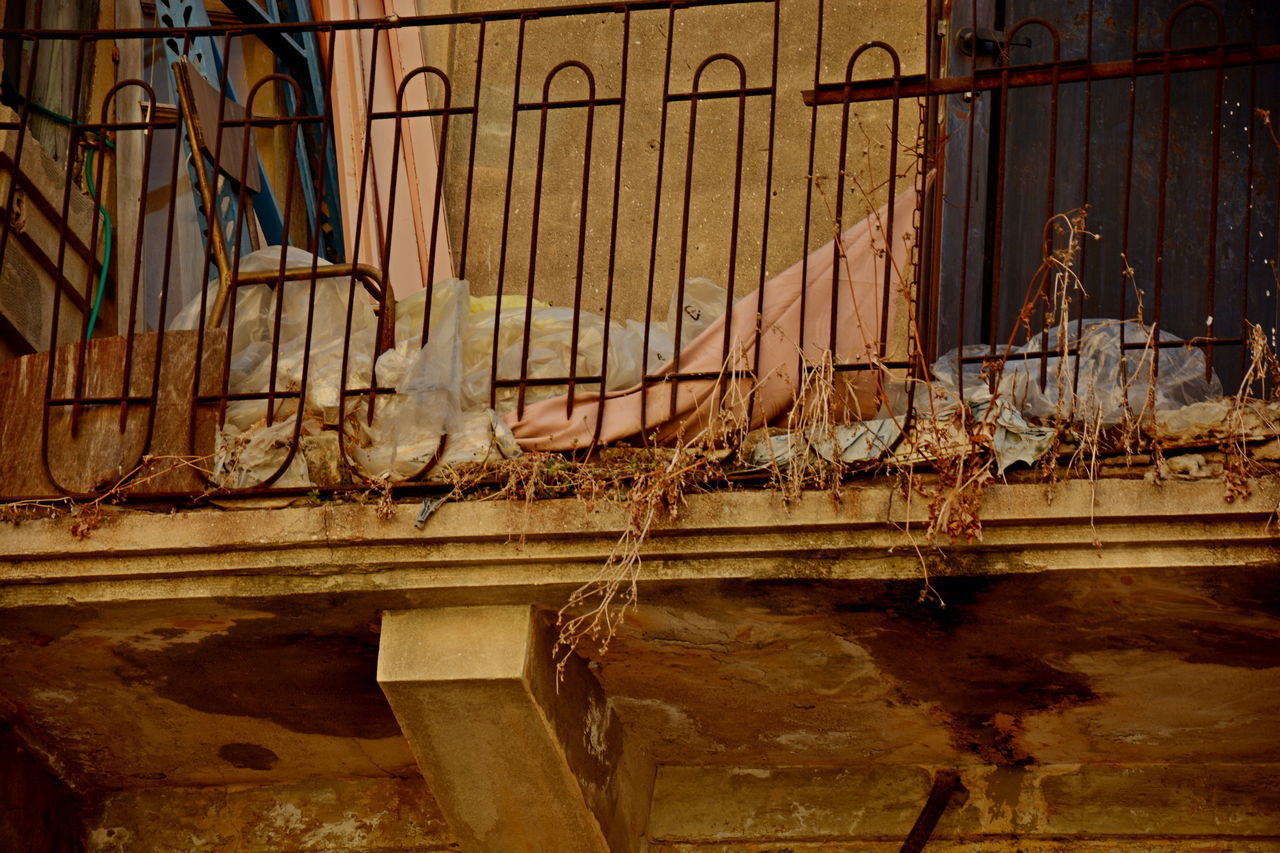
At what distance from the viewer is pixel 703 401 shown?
4633 mm

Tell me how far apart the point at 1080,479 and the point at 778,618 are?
2.76 ft

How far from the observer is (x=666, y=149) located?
23.5 feet

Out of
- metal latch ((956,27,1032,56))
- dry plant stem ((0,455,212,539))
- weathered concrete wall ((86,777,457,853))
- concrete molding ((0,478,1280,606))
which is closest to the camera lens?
concrete molding ((0,478,1280,606))

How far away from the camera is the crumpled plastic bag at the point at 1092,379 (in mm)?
4363

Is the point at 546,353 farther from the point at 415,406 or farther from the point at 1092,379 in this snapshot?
the point at 1092,379

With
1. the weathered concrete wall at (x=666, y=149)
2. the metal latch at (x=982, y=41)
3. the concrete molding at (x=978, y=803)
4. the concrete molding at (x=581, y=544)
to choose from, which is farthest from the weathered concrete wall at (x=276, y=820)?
the metal latch at (x=982, y=41)

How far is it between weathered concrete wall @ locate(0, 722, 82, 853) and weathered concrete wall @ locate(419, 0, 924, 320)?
101 inches

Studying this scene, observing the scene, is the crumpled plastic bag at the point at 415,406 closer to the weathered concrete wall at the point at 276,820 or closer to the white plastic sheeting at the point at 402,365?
the white plastic sheeting at the point at 402,365

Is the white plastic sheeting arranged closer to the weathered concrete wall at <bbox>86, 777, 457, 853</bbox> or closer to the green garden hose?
the green garden hose

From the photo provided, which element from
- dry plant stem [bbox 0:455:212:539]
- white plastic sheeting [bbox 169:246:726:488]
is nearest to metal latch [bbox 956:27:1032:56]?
white plastic sheeting [bbox 169:246:726:488]

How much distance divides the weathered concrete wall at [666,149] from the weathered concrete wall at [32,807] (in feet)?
8.43

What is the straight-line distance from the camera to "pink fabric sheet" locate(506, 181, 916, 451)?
4.61 meters

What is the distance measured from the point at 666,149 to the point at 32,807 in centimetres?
344

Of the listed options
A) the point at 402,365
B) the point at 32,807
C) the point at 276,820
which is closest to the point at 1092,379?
the point at 402,365
